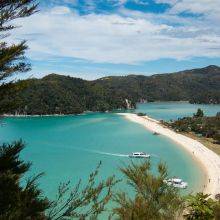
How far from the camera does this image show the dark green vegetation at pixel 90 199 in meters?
8.26

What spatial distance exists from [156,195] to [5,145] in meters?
11.1

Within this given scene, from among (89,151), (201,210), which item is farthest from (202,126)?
(201,210)

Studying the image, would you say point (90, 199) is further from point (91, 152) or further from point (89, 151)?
point (89, 151)

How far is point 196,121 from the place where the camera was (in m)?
151

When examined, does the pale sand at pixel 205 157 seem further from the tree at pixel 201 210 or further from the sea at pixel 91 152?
the tree at pixel 201 210

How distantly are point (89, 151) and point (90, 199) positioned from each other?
9456 centimetres

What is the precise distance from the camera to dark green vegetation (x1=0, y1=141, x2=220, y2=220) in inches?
325

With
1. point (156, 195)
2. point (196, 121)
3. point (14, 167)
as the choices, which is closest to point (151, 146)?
point (196, 121)

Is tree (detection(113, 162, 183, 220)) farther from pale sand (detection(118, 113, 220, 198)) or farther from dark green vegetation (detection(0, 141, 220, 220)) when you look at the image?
pale sand (detection(118, 113, 220, 198))

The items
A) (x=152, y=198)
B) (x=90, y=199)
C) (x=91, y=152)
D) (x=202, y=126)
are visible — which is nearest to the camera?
(x=90, y=199)

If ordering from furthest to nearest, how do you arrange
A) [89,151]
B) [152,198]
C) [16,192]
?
[89,151]
[152,198]
[16,192]

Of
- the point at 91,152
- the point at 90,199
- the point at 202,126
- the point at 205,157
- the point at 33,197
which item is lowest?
the point at 91,152

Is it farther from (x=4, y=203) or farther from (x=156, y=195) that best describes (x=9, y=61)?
(x=156, y=195)

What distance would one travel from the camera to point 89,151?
336 ft
